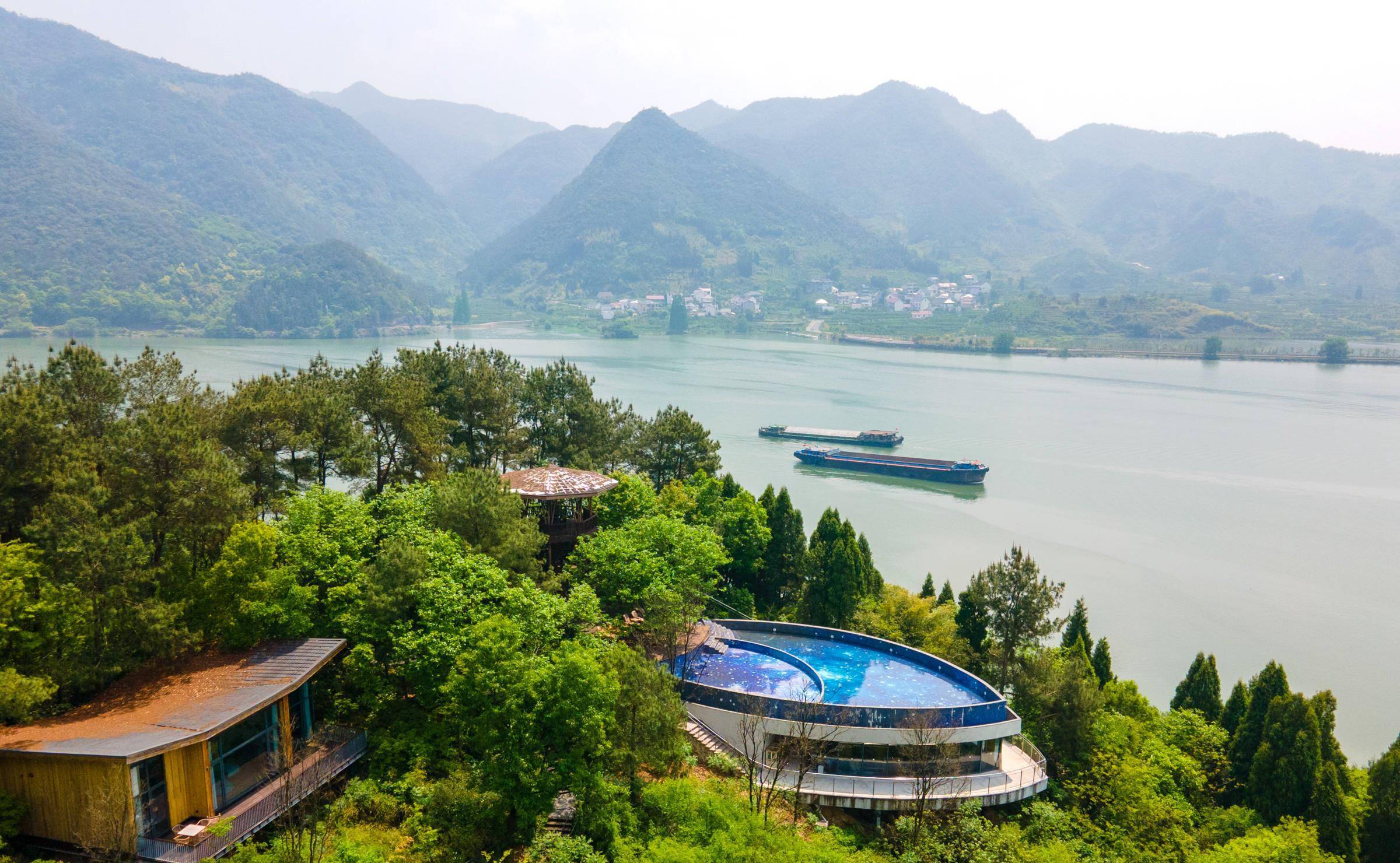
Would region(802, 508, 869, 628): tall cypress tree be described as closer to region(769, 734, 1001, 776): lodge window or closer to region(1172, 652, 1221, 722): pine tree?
region(769, 734, 1001, 776): lodge window

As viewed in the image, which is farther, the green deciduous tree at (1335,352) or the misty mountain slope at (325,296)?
the misty mountain slope at (325,296)

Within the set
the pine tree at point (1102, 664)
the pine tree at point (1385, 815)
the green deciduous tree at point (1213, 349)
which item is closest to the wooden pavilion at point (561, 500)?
the pine tree at point (1102, 664)

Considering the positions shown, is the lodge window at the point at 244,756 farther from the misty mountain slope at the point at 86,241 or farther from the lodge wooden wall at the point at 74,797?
the misty mountain slope at the point at 86,241

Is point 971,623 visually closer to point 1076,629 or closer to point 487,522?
point 1076,629

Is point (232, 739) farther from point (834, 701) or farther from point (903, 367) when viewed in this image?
point (903, 367)

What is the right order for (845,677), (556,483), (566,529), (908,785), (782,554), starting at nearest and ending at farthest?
(908,785) < (845,677) < (556,483) < (566,529) < (782,554)

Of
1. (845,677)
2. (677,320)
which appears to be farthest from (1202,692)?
(677,320)
